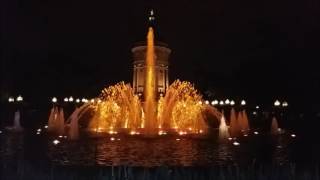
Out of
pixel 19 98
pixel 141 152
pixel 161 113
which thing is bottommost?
pixel 141 152

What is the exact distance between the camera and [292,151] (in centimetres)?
2455

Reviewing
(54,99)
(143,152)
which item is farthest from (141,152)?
(54,99)

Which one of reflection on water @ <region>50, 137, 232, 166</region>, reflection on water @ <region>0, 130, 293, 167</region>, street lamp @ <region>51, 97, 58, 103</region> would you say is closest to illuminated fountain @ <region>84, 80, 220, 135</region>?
reflection on water @ <region>0, 130, 293, 167</region>

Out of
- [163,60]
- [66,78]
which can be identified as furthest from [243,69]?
[66,78]

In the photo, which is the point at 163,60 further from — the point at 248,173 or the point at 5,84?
the point at 248,173

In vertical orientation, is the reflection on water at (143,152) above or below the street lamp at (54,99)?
below

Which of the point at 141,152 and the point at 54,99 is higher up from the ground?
the point at 54,99

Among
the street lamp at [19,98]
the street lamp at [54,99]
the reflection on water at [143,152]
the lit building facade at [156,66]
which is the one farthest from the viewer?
the lit building facade at [156,66]

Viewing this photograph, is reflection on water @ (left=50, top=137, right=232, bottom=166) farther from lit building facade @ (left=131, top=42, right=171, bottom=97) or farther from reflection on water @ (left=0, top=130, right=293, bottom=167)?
lit building facade @ (left=131, top=42, right=171, bottom=97)

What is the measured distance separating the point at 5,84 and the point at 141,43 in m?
36.0

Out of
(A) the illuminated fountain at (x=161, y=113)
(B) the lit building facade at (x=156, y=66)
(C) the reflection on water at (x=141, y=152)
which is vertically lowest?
(C) the reflection on water at (x=141, y=152)

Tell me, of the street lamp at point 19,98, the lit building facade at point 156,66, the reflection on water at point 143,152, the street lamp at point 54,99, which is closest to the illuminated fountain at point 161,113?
the reflection on water at point 143,152

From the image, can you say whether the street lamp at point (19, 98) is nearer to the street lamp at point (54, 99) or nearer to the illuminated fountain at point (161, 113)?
the street lamp at point (54, 99)

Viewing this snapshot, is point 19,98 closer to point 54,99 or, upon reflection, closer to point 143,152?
point 54,99
